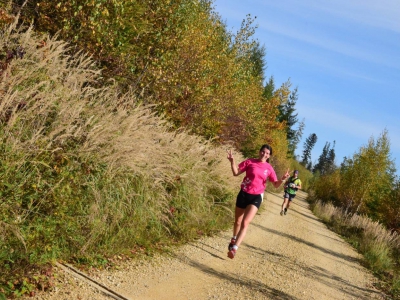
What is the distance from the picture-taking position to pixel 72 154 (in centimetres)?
607

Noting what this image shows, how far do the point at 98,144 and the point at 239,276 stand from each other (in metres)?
3.36

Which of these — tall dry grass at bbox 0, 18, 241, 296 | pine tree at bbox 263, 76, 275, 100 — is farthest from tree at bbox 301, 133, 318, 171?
tall dry grass at bbox 0, 18, 241, 296

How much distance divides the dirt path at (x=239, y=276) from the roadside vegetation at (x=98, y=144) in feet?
1.46

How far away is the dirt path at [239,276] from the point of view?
5934mm

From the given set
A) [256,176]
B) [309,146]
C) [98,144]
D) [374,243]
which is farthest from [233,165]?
[309,146]

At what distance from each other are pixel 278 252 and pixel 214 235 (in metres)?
1.64

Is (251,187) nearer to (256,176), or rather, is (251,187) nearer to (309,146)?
(256,176)

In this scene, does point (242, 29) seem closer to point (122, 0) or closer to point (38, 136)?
point (122, 0)

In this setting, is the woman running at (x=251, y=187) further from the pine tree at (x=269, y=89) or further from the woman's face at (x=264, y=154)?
the pine tree at (x=269, y=89)

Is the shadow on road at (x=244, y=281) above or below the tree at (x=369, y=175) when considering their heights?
below

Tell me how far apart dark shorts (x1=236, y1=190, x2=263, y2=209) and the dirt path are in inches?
43.4

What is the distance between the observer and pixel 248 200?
349 inches

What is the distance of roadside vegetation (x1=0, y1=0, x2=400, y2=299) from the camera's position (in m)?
5.27

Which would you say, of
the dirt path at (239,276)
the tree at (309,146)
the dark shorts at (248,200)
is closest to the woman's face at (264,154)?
the dark shorts at (248,200)
